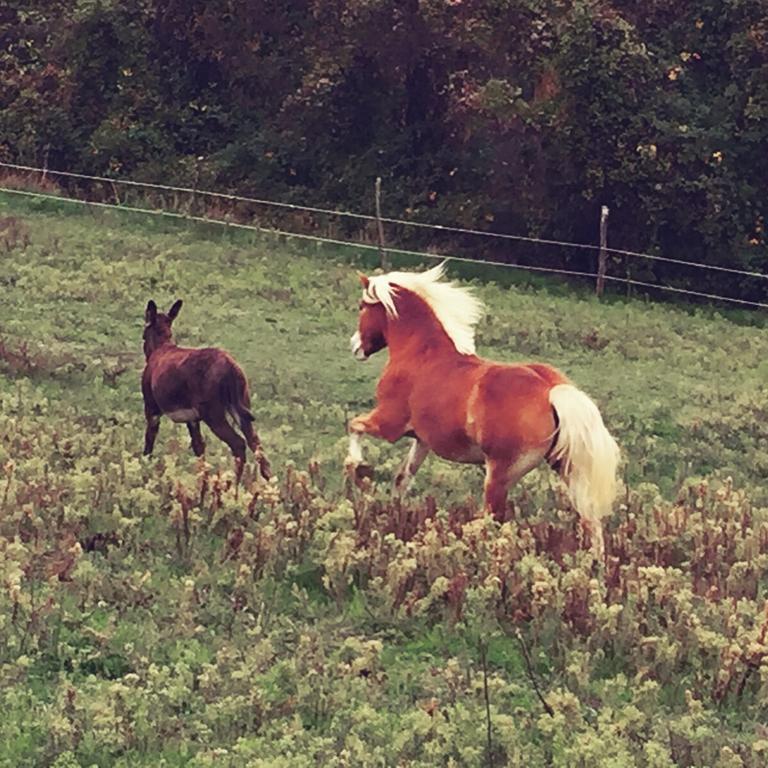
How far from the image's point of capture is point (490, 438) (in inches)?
357

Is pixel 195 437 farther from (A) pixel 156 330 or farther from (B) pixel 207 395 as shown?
(A) pixel 156 330

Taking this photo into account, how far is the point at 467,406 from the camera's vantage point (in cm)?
930

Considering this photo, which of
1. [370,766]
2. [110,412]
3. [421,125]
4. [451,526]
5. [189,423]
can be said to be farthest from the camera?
[421,125]

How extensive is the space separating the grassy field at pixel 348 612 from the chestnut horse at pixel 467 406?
1.12ft

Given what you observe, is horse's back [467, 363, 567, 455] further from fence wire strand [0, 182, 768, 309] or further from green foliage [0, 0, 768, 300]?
green foliage [0, 0, 768, 300]

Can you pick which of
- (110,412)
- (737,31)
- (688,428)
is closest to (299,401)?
(110,412)

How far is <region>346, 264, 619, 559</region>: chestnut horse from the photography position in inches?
344

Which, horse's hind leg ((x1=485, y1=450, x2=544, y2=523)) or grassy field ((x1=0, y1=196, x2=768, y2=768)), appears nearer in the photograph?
grassy field ((x1=0, y1=196, x2=768, y2=768))

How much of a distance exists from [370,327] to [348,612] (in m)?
3.36

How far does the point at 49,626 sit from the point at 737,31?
26766mm

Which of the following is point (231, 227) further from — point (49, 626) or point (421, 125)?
point (49, 626)

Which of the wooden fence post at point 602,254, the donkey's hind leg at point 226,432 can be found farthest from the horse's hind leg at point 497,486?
the wooden fence post at point 602,254

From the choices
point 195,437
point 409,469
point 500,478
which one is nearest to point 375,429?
point 409,469

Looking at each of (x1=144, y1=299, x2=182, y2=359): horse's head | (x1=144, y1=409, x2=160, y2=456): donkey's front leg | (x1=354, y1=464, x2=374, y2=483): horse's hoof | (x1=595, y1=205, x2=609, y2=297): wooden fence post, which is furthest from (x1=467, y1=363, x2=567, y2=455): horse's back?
(x1=595, y1=205, x2=609, y2=297): wooden fence post
